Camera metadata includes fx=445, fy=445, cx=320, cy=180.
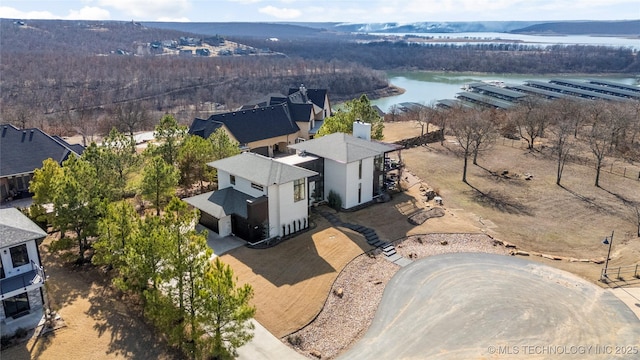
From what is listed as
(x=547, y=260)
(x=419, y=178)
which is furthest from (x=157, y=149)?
(x=547, y=260)

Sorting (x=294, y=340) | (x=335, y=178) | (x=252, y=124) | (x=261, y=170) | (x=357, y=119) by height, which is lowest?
(x=294, y=340)

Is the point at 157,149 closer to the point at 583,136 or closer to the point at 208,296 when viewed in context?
the point at 208,296

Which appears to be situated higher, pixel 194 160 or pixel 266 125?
Answer: pixel 266 125

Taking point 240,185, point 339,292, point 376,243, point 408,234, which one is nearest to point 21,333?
point 240,185

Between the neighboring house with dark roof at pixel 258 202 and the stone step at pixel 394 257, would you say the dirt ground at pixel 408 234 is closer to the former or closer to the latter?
the neighboring house with dark roof at pixel 258 202

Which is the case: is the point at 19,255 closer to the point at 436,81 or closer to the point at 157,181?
the point at 157,181

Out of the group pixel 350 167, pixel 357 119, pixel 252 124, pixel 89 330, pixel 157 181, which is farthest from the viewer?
pixel 252 124
